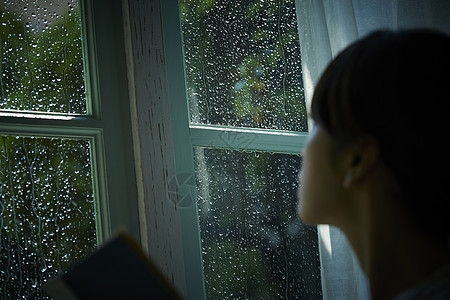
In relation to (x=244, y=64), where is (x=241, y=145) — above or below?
below

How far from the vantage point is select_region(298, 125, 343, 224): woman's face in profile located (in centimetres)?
93

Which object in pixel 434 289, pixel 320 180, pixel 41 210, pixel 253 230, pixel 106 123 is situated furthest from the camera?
pixel 253 230

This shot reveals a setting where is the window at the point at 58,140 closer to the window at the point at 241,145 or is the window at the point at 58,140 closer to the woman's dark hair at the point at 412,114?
the window at the point at 241,145

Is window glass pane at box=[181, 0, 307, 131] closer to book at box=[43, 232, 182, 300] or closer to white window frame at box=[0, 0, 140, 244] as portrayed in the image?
white window frame at box=[0, 0, 140, 244]

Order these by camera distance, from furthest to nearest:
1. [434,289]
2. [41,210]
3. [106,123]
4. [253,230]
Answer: [253,230]
[106,123]
[41,210]
[434,289]

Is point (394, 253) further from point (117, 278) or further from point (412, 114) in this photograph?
point (117, 278)

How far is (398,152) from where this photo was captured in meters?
0.84

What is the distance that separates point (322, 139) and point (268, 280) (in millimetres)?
685

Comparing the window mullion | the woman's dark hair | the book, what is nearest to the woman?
the woman's dark hair

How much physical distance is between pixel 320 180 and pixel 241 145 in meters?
0.57

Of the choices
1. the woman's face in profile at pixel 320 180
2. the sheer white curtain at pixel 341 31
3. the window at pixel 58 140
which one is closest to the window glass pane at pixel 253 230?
the sheer white curtain at pixel 341 31

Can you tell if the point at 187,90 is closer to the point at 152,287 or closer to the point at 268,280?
the point at 268,280

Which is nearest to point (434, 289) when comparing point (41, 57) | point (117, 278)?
point (117, 278)

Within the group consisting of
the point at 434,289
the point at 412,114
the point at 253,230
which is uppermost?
the point at 412,114
